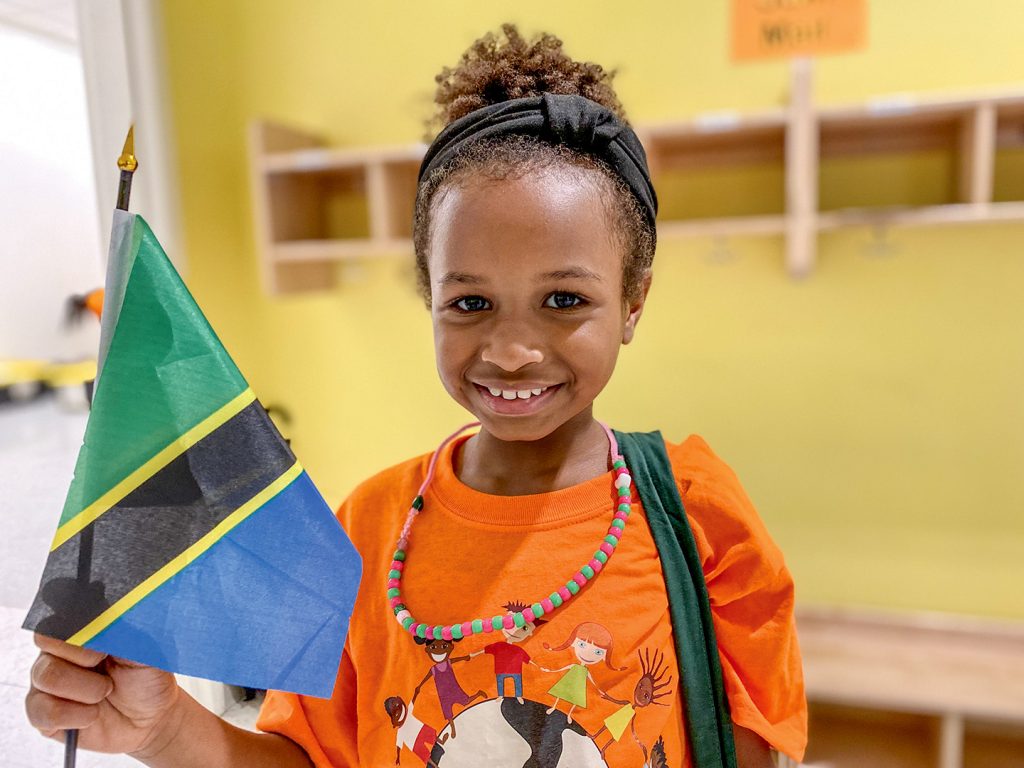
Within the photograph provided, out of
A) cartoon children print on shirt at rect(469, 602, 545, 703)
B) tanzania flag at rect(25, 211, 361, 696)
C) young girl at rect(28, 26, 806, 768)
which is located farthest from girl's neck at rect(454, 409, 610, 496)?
tanzania flag at rect(25, 211, 361, 696)

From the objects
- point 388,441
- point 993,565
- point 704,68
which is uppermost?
point 704,68

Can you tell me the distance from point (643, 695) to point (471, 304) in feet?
1.10

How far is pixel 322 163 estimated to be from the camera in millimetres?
1628

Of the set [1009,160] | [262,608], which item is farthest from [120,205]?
[1009,160]

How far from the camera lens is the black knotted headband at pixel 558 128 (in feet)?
2.06

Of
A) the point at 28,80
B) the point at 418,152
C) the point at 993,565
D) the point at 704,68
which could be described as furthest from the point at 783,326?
the point at 28,80

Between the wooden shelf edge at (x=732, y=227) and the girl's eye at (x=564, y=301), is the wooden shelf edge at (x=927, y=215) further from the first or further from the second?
the girl's eye at (x=564, y=301)

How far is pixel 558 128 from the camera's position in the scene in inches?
24.5

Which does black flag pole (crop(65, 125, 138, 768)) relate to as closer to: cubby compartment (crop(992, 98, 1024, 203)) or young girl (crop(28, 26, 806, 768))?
young girl (crop(28, 26, 806, 768))

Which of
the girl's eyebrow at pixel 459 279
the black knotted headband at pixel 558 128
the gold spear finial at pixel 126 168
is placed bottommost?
the girl's eyebrow at pixel 459 279

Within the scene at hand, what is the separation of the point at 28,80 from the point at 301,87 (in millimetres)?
1136

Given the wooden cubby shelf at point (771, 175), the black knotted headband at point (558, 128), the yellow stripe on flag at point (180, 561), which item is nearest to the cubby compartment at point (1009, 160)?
the wooden cubby shelf at point (771, 175)

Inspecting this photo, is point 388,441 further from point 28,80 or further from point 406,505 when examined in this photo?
point 28,80

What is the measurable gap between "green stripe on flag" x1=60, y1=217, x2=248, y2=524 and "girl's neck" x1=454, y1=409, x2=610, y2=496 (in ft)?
0.91
